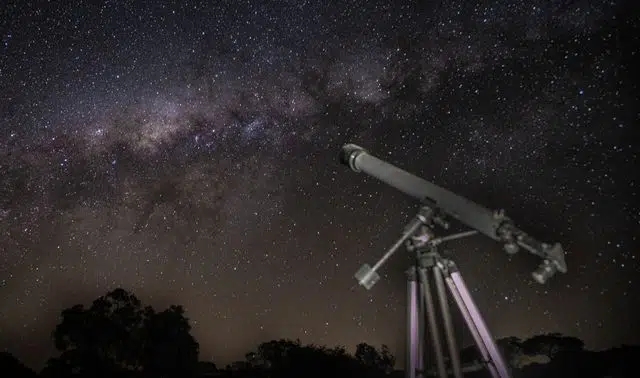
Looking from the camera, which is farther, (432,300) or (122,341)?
(122,341)

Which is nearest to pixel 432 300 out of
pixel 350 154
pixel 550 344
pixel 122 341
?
pixel 350 154

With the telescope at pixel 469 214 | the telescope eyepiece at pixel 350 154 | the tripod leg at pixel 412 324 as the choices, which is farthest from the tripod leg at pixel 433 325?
the telescope eyepiece at pixel 350 154

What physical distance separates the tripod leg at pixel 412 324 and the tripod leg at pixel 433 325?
100 mm

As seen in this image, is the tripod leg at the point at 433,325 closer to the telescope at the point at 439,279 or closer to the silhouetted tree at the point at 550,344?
the telescope at the point at 439,279

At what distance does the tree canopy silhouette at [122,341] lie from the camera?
78.0ft

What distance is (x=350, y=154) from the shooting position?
589 cm

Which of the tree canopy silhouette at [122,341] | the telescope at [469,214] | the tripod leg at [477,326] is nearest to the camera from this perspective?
the telescope at [469,214]

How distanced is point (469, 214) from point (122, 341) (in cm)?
2546

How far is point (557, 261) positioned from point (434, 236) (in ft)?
3.70

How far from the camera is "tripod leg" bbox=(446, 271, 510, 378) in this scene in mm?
3924

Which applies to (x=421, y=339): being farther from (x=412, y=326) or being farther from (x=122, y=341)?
(x=122, y=341)

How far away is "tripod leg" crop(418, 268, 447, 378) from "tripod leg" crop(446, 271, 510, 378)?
0.21 metres

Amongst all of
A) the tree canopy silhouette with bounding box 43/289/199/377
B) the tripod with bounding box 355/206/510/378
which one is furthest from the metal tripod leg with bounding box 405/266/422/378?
the tree canopy silhouette with bounding box 43/289/199/377

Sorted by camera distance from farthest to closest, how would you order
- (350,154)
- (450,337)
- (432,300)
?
1. (350,154)
2. (432,300)
3. (450,337)
